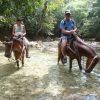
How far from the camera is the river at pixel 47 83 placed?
8.10 metres

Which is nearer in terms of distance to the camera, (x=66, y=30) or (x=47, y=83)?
(x=47, y=83)

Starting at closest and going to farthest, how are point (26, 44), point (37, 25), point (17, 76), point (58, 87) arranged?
1. point (58, 87)
2. point (17, 76)
3. point (26, 44)
4. point (37, 25)

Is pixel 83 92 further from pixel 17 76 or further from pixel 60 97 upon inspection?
pixel 17 76

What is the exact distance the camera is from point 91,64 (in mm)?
10273

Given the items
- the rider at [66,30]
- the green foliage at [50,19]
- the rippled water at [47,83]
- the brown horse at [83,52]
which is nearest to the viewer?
the rippled water at [47,83]

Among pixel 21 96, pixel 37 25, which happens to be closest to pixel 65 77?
pixel 21 96

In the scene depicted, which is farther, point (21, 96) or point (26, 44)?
point (26, 44)

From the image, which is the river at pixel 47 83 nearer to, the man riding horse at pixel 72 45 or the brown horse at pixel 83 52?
the brown horse at pixel 83 52

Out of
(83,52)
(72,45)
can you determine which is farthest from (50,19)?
(83,52)

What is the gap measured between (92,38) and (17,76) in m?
27.8

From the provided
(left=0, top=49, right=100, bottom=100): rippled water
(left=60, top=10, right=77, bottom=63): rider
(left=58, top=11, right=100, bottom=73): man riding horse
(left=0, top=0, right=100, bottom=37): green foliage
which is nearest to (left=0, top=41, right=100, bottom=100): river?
(left=0, top=49, right=100, bottom=100): rippled water

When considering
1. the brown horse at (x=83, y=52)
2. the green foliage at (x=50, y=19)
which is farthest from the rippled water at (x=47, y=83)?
the green foliage at (x=50, y=19)

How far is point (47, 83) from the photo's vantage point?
9812 millimetres

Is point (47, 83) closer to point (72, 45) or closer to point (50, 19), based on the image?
point (72, 45)
